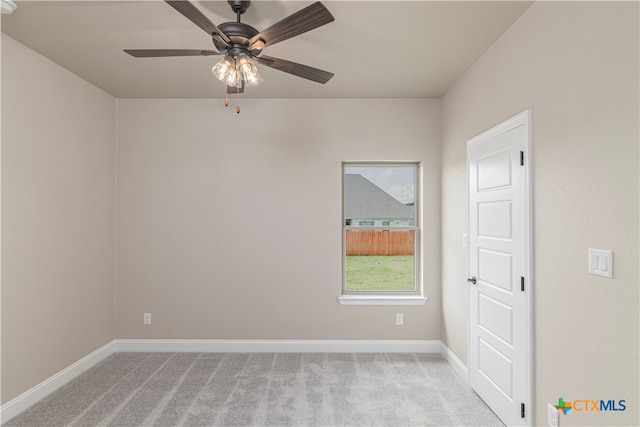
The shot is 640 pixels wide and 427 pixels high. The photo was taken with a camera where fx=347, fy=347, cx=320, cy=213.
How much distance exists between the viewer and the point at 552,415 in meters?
1.91

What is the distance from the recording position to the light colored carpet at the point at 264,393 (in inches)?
97.3

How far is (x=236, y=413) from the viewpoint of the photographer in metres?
2.54

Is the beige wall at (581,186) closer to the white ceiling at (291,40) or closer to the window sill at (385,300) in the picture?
the white ceiling at (291,40)

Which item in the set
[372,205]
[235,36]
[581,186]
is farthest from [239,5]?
[372,205]

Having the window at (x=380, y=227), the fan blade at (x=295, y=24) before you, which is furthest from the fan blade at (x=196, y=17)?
the window at (x=380, y=227)

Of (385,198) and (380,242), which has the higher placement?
(385,198)

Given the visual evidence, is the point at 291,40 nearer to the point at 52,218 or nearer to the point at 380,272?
the point at 52,218

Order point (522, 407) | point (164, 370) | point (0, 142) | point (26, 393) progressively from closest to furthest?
point (522, 407) → point (0, 142) → point (26, 393) → point (164, 370)

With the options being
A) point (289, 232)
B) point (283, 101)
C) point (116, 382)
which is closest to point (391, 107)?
point (283, 101)

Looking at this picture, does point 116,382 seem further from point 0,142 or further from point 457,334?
point 457,334

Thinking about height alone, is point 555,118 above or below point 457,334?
above

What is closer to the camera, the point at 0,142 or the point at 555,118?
the point at 555,118

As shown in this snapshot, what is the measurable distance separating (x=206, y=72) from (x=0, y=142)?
1.58 meters

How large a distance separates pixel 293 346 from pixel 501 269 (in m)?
2.26
